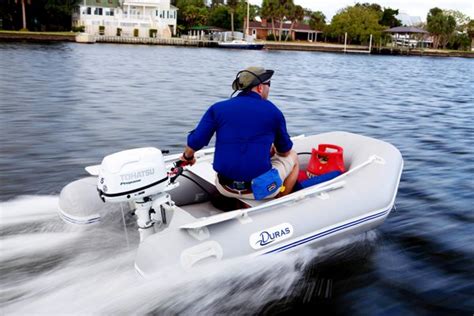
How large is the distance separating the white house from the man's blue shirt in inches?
2181

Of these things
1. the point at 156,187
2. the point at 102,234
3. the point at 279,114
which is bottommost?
the point at 102,234

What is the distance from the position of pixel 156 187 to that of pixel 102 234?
107 centimetres

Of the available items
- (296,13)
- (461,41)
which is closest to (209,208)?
(296,13)

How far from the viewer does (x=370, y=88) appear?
23.7 metres

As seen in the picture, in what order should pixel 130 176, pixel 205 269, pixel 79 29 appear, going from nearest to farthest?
pixel 130 176
pixel 205 269
pixel 79 29

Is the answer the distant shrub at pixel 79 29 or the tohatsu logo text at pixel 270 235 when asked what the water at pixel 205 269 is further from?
the distant shrub at pixel 79 29

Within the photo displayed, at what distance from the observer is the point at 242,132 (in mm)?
3998

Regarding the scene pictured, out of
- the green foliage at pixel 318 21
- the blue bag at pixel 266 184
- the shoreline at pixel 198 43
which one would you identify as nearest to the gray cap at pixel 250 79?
the blue bag at pixel 266 184

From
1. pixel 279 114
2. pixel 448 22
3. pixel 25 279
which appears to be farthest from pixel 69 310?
pixel 448 22

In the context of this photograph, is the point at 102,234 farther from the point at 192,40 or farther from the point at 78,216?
the point at 192,40

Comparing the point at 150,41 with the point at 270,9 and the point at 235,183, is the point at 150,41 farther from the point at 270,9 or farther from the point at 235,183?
the point at 235,183

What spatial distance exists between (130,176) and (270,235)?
1.23 m

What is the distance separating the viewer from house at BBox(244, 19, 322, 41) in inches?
3039

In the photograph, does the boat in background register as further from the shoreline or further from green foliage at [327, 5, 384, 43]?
green foliage at [327, 5, 384, 43]
